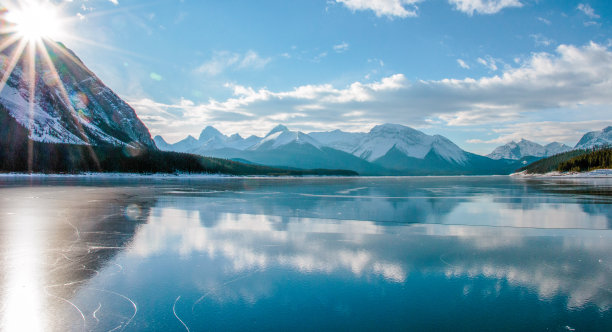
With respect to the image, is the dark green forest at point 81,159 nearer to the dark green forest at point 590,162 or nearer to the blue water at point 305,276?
the blue water at point 305,276

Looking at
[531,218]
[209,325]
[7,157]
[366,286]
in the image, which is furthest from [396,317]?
[7,157]

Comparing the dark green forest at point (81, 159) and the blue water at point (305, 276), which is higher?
the dark green forest at point (81, 159)

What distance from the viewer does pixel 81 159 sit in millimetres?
128125

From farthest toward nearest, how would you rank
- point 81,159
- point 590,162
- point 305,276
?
point 81,159 < point 590,162 < point 305,276

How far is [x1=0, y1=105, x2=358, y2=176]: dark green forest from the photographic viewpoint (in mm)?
118231

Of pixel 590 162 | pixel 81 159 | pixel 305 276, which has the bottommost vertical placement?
pixel 305 276

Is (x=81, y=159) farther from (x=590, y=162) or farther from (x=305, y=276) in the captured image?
(x=590, y=162)

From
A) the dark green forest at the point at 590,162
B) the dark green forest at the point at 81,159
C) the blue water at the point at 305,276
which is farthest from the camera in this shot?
the dark green forest at the point at 81,159

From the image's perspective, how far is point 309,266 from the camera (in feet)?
31.8

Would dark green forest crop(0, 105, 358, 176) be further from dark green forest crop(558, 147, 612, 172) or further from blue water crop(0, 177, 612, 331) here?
dark green forest crop(558, 147, 612, 172)

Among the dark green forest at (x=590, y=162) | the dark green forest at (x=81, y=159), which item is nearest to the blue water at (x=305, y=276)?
the dark green forest at (x=590, y=162)

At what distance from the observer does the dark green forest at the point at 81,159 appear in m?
118

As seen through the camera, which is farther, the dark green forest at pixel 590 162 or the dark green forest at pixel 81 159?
the dark green forest at pixel 81 159

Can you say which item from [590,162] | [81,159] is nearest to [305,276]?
[590,162]
